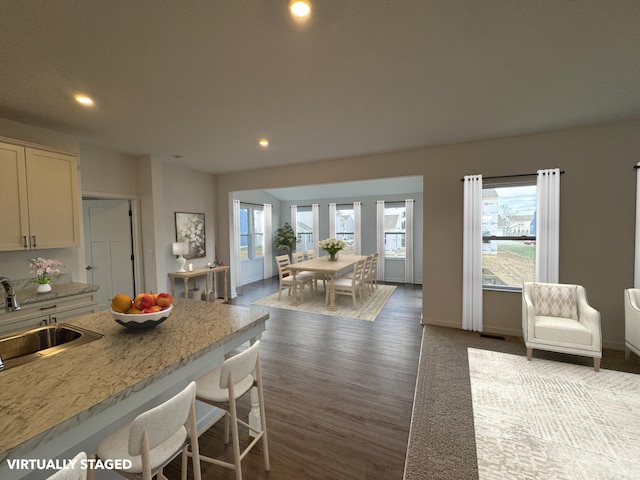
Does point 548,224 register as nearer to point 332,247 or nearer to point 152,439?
point 332,247

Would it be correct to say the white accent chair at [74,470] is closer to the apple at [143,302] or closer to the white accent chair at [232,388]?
the white accent chair at [232,388]

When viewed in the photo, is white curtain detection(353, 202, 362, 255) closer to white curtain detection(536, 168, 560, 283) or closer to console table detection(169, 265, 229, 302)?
console table detection(169, 265, 229, 302)

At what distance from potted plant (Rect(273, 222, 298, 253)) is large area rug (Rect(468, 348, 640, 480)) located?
594 centimetres

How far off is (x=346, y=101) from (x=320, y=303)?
3800 mm

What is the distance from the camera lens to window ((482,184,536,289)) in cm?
372

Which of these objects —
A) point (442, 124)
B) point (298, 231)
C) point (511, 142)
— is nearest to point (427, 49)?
point (442, 124)

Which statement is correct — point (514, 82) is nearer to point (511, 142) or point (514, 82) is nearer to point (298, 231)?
point (511, 142)

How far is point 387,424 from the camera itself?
2107 mm

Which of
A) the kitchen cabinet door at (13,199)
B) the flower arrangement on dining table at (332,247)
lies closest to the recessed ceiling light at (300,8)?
the kitchen cabinet door at (13,199)

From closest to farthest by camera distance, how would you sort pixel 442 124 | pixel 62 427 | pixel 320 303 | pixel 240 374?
1. pixel 62 427
2. pixel 240 374
3. pixel 442 124
4. pixel 320 303

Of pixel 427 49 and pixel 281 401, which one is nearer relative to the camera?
pixel 427 49

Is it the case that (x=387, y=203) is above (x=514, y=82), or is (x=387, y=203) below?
below

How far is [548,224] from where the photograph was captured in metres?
3.45

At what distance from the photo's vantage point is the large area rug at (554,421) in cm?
171
